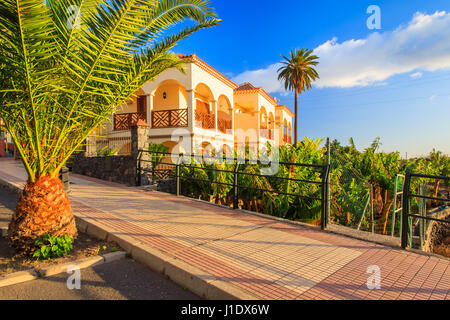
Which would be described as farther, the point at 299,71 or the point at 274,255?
the point at 299,71

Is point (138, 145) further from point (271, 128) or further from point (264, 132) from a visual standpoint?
point (271, 128)

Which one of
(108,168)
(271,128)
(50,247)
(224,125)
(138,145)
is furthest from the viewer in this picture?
(271,128)

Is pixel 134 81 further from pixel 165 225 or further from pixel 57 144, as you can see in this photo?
pixel 165 225

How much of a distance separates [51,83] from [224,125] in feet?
56.9

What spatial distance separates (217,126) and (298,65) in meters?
17.7

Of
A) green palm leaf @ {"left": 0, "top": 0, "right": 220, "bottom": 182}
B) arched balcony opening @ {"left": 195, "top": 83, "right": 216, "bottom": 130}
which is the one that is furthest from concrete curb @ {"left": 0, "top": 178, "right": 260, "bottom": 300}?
arched balcony opening @ {"left": 195, "top": 83, "right": 216, "bottom": 130}

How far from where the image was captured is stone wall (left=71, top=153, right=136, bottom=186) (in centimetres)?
982

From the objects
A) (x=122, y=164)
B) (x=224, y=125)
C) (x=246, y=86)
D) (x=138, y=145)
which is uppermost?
(x=246, y=86)

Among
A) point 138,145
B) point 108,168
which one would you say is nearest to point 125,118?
point 108,168

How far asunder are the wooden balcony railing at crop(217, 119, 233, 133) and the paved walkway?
1432cm

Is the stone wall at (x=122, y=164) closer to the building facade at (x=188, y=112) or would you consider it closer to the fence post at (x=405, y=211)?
the building facade at (x=188, y=112)

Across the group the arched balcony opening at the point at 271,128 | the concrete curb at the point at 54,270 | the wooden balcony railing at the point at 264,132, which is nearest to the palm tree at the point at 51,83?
the concrete curb at the point at 54,270

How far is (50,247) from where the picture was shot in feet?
11.8
